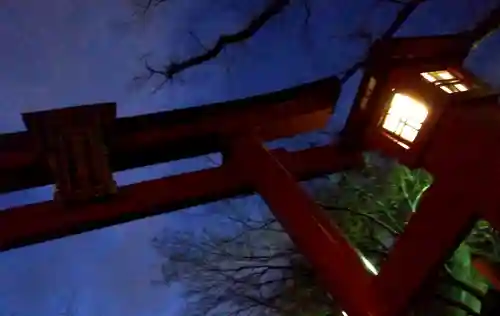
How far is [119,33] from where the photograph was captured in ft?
8.32

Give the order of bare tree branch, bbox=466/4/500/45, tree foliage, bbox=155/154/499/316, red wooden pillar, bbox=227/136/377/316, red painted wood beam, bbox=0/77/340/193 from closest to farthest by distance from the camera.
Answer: red wooden pillar, bbox=227/136/377/316
red painted wood beam, bbox=0/77/340/193
tree foliage, bbox=155/154/499/316
bare tree branch, bbox=466/4/500/45

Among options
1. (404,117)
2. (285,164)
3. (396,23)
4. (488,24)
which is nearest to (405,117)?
(404,117)

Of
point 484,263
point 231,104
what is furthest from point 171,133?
point 484,263

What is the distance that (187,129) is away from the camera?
76.9 inches

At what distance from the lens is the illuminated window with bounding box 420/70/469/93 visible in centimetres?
164

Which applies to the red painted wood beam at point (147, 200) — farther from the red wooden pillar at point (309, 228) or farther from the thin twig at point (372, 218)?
the thin twig at point (372, 218)

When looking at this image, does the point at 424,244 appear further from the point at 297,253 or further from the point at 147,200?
the point at 297,253

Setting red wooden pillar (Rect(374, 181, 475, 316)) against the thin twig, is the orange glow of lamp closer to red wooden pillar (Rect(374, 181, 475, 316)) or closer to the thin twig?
red wooden pillar (Rect(374, 181, 475, 316))

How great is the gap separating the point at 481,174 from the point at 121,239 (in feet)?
6.67

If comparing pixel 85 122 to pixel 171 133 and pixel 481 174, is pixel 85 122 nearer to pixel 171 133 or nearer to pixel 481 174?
pixel 171 133

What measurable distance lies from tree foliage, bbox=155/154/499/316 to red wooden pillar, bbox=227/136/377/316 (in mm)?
650

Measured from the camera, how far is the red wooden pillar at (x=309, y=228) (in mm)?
1601

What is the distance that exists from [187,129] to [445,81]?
75 cm

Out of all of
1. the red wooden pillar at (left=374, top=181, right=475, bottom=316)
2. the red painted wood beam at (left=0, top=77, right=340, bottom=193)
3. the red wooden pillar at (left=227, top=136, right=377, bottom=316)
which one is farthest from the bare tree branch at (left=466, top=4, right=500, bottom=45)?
the red wooden pillar at (left=374, top=181, right=475, bottom=316)
